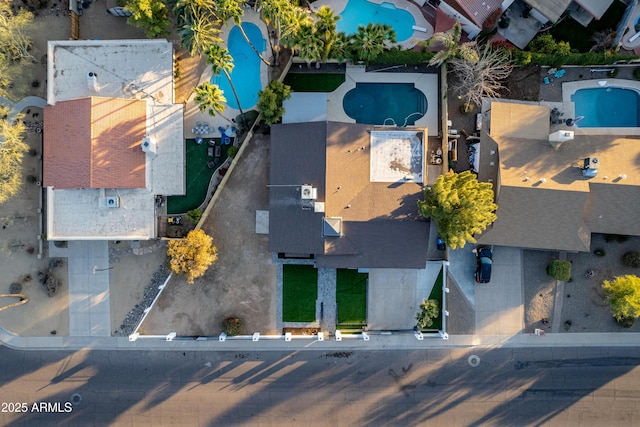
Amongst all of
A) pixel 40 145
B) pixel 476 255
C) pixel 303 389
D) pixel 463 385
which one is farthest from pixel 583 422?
pixel 40 145

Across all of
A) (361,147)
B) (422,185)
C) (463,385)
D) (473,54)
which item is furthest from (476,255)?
(473,54)

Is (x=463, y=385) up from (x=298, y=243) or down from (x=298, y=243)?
down

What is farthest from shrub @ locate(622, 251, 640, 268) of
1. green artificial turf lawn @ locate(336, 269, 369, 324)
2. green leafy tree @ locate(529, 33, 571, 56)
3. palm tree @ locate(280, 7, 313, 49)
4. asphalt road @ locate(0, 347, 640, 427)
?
palm tree @ locate(280, 7, 313, 49)

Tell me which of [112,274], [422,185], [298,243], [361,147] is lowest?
[112,274]

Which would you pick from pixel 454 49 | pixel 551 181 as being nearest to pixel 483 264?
pixel 551 181

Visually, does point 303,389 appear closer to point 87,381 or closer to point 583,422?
point 87,381

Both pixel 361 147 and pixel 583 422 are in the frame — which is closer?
pixel 361 147

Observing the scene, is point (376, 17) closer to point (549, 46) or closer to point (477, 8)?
point (477, 8)
